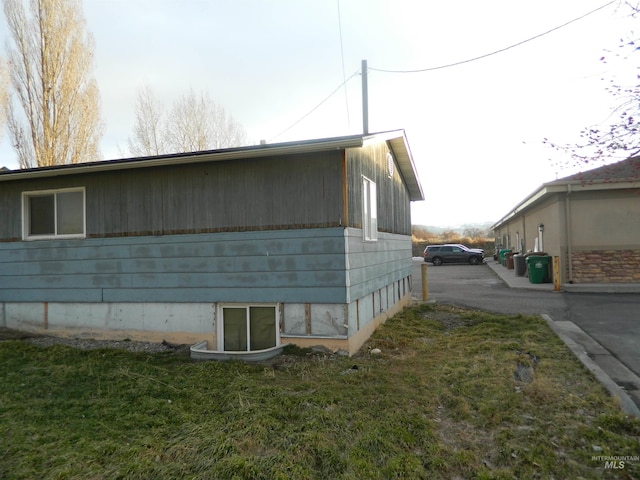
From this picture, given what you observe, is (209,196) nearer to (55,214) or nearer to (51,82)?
(55,214)

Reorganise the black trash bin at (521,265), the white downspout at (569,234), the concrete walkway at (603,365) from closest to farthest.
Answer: the concrete walkway at (603,365)
the white downspout at (569,234)
the black trash bin at (521,265)

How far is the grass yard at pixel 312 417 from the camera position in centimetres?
311

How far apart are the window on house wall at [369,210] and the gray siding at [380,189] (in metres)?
0.19

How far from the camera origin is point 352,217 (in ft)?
21.7

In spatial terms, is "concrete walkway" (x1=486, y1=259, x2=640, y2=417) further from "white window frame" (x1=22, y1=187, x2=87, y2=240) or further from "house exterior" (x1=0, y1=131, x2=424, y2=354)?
"white window frame" (x1=22, y1=187, x2=87, y2=240)

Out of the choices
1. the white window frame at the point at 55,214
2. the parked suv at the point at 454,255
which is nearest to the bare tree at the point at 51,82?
the white window frame at the point at 55,214

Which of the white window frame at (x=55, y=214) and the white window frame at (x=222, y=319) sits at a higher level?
the white window frame at (x=55, y=214)

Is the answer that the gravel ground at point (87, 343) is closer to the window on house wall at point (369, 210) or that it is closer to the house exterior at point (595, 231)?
the window on house wall at point (369, 210)

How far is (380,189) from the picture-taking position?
8828 mm

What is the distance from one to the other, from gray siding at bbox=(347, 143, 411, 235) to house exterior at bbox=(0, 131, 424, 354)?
64mm

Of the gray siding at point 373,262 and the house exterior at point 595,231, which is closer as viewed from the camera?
the gray siding at point 373,262

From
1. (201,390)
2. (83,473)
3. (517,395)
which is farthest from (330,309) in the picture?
(83,473)

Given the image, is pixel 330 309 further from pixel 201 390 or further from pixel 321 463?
pixel 321 463

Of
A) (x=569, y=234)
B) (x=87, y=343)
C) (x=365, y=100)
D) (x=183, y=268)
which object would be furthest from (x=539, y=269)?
(x=87, y=343)
